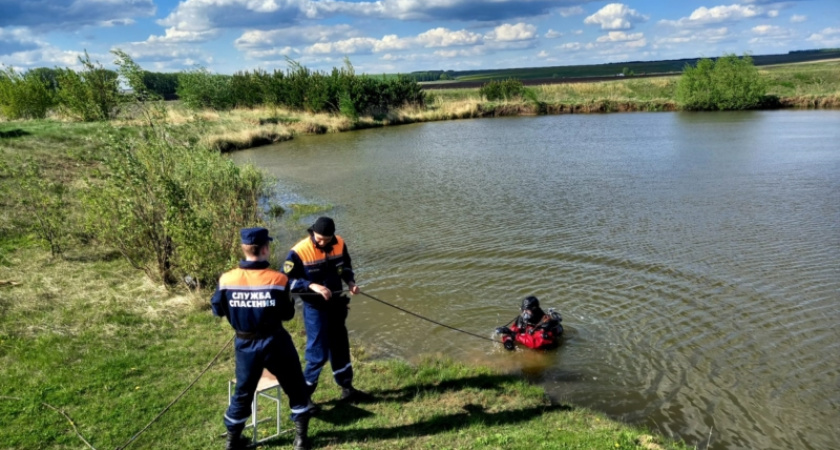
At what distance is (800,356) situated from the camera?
Answer: 321 inches

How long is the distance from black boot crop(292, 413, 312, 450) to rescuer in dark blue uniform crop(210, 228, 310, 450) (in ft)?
1.65

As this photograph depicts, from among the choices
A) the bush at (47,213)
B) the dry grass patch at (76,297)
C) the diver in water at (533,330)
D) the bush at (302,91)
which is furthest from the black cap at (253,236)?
the bush at (302,91)

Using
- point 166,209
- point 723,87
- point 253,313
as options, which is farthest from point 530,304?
point 723,87

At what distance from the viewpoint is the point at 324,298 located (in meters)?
6.07

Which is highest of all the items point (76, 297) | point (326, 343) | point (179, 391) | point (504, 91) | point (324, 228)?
point (504, 91)

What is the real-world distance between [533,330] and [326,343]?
12.1 feet

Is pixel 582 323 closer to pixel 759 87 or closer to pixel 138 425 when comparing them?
pixel 138 425

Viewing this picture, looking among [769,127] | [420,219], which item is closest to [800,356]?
[420,219]

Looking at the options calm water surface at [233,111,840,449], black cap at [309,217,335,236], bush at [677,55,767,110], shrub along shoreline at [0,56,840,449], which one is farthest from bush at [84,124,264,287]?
bush at [677,55,767,110]

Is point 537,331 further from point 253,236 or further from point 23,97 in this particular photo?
point 23,97

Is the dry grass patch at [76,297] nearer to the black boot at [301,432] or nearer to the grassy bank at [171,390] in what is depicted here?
the grassy bank at [171,390]

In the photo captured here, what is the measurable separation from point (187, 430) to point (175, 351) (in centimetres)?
227

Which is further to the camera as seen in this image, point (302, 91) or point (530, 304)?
point (302, 91)

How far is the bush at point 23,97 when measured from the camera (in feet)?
101
